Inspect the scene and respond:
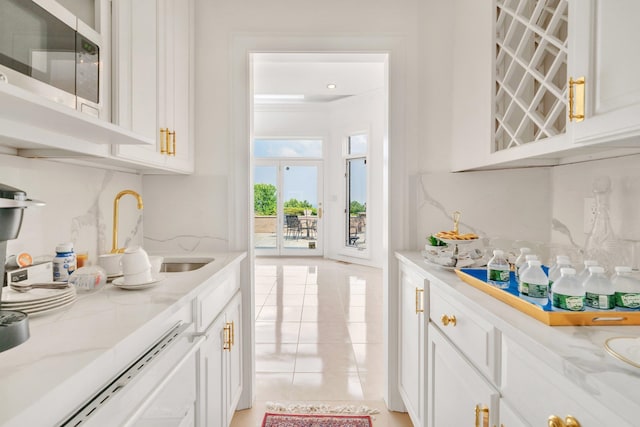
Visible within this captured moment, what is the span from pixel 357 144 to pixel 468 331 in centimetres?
604

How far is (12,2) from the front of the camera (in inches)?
34.6

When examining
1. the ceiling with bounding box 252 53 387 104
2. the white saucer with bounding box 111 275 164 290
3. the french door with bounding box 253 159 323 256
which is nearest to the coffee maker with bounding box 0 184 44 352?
the white saucer with bounding box 111 275 164 290

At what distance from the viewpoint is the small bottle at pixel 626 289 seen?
93 centimetres

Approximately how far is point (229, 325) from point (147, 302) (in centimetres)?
76

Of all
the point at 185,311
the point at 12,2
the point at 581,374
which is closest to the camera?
the point at 581,374

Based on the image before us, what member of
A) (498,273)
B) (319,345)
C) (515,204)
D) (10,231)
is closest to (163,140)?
(10,231)

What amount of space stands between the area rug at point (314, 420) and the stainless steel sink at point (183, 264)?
3.20ft

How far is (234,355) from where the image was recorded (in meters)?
1.95

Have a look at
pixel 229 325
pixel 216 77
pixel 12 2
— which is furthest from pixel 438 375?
pixel 216 77

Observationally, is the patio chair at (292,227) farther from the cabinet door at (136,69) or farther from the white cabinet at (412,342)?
the cabinet door at (136,69)

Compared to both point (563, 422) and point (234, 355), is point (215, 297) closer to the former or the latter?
point (234, 355)

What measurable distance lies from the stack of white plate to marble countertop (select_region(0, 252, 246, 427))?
22 millimetres

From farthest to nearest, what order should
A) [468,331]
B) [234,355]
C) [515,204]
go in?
[515,204] → [234,355] → [468,331]

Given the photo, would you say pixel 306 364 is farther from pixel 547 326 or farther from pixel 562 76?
pixel 562 76
